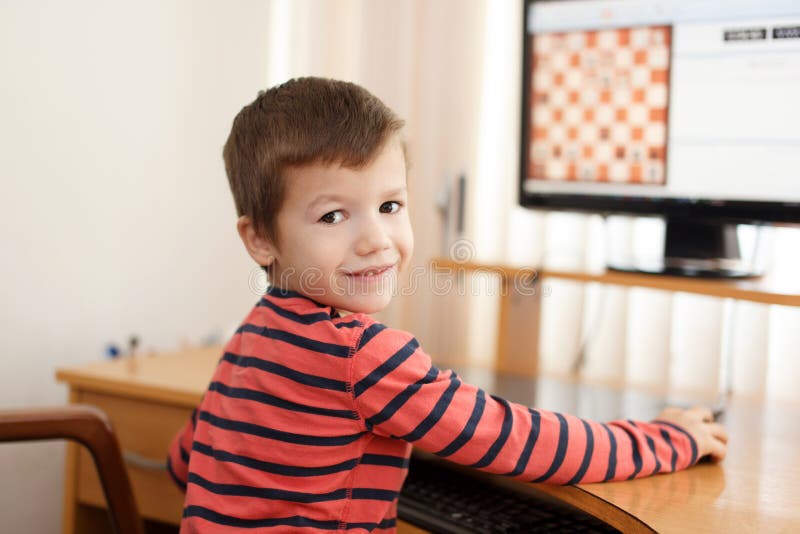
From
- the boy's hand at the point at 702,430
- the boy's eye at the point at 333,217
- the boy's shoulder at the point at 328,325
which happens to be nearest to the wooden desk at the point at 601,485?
the boy's hand at the point at 702,430

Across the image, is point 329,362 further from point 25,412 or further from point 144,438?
point 144,438

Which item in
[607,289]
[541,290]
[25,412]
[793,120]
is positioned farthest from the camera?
[607,289]

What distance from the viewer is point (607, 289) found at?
1.77 metres

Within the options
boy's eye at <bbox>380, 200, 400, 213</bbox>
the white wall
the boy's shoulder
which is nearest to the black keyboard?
the boy's shoulder

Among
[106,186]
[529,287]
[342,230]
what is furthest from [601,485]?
[106,186]

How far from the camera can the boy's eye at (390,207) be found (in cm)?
96

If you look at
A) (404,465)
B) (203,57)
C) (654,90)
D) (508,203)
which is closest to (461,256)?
(508,203)

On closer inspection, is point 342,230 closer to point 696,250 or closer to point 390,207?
point 390,207

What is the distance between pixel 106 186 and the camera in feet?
5.54

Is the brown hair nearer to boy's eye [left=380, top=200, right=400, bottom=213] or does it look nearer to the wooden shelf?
boy's eye [left=380, top=200, right=400, bottom=213]

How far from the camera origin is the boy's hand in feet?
3.30

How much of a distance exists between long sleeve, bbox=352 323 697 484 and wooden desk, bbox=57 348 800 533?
28 millimetres

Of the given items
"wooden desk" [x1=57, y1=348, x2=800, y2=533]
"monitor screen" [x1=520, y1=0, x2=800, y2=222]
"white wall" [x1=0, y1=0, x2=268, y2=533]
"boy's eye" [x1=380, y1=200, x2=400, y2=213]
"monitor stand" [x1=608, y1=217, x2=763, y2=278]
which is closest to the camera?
"wooden desk" [x1=57, y1=348, x2=800, y2=533]

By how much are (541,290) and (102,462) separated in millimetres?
835
